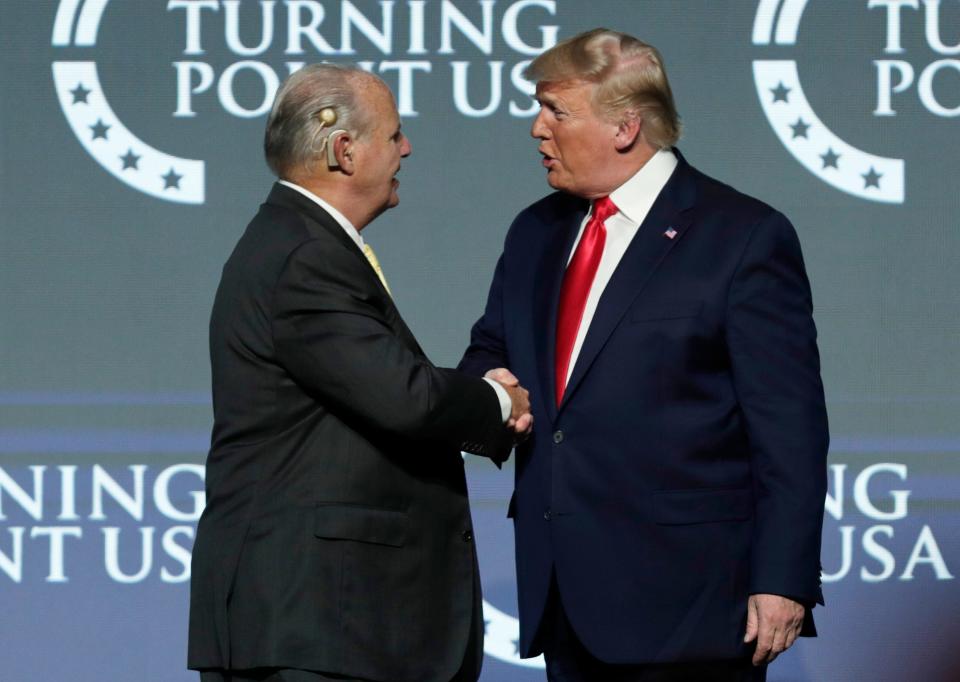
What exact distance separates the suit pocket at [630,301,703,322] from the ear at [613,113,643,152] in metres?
0.30

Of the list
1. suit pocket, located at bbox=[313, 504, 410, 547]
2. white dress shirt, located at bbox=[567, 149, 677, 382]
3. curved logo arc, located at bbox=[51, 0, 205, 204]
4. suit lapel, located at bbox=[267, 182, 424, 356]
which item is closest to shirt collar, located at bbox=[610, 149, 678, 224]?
white dress shirt, located at bbox=[567, 149, 677, 382]

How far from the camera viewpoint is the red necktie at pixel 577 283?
256 cm

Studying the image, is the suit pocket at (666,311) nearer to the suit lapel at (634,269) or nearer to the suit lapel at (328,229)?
the suit lapel at (634,269)

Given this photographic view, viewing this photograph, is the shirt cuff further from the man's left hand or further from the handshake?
the man's left hand

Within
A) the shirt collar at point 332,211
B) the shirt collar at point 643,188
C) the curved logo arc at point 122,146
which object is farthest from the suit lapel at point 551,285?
the curved logo arc at point 122,146

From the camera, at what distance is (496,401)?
2477 millimetres

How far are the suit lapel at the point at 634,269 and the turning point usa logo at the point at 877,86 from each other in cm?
139

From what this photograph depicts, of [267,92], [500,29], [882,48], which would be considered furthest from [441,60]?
[882,48]

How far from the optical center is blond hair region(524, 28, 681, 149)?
258 centimetres

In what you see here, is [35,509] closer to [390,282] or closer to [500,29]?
[390,282]

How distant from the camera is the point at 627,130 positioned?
258 centimetres

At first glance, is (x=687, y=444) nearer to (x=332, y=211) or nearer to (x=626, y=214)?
(x=626, y=214)

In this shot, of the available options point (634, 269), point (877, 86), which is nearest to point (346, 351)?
point (634, 269)

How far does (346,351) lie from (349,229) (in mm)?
253
